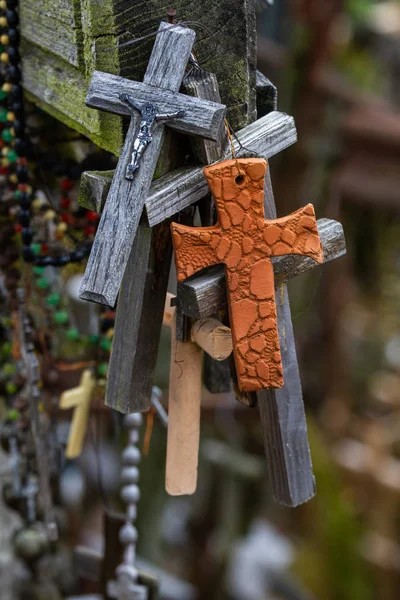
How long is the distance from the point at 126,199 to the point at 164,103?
0.14m

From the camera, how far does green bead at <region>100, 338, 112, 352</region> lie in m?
1.55

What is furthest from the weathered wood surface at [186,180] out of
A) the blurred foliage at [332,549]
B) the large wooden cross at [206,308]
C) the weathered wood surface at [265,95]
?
the blurred foliage at [332,549]

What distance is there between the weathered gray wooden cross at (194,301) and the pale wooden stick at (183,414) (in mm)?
86

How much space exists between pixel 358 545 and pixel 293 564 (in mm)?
355

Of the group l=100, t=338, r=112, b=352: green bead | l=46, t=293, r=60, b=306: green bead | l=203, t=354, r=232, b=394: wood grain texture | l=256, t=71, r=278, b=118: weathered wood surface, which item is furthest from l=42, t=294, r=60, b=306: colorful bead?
l=256, t=71, r=278, b=118: weathered wood surface

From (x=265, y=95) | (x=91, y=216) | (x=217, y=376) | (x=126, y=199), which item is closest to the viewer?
(x=126, y=199)

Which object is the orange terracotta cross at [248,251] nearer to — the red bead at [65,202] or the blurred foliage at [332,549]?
the red bead at [65,202]

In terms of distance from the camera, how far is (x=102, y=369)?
1599mm

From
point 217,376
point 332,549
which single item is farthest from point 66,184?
point 332,549

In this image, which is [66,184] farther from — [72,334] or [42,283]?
[72,334]

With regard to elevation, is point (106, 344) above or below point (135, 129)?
below

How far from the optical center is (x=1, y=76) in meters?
1.44

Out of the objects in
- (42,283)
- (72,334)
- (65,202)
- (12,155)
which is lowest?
(72,334)

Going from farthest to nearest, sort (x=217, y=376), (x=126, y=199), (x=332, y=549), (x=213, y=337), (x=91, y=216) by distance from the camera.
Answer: (x=332, y=549) < (x=91, y=216) < (x=217, y=376) < (x=213, y=337) < (x=126, y=199)
